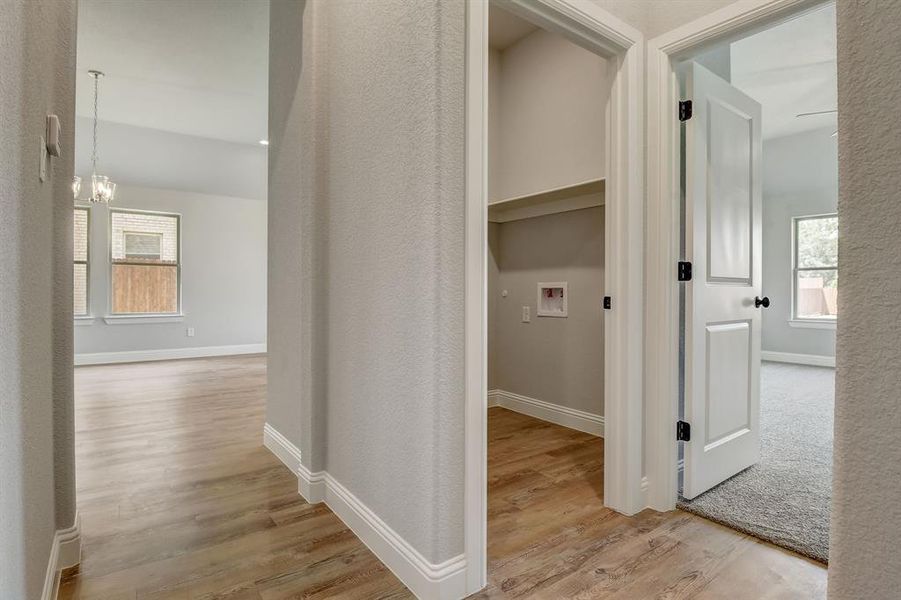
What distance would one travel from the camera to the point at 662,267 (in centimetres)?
206

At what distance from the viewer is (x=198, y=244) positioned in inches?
281

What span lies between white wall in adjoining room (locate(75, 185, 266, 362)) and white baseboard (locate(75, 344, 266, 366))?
0.17ft

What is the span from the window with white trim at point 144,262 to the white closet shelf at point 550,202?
559cm

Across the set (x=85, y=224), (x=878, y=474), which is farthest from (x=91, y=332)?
(x=878, y=474)

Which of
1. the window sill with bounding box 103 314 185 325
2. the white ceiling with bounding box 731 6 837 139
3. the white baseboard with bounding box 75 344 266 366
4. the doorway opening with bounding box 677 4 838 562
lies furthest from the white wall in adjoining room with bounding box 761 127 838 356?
the window sill with bounding box 103 314 185 325

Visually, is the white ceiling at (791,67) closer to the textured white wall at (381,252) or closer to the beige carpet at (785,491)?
the beige carpet at (785,491)

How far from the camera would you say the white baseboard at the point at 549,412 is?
10.4 feet

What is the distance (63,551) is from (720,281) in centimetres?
294

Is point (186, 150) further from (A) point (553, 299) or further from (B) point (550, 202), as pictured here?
(A) point (553, 299)

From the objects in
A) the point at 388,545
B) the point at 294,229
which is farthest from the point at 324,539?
the point at 294,229

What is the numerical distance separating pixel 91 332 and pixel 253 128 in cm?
364

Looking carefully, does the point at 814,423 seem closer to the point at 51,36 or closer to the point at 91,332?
the point at 51,36

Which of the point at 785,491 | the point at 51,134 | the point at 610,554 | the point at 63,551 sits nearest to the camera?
the point at 51,134

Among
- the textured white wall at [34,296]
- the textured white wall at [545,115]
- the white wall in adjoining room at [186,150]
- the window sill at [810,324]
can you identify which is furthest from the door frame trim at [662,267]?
the window sill at [810,324]
